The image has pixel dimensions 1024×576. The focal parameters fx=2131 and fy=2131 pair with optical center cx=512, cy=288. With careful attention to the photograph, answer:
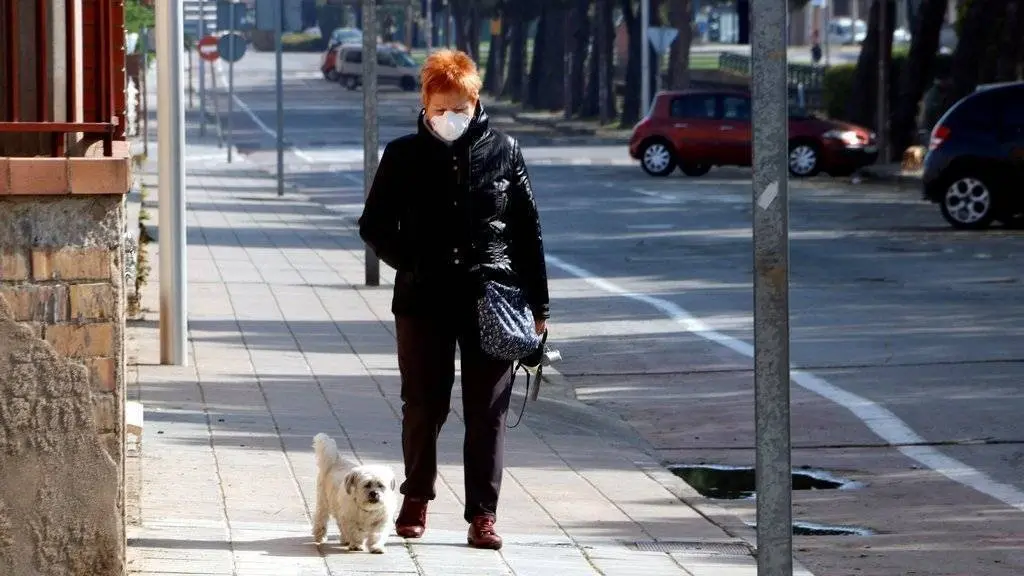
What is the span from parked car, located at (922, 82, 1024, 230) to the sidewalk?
937 centimetres

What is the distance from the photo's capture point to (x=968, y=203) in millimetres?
24062

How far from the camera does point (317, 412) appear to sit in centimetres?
1052

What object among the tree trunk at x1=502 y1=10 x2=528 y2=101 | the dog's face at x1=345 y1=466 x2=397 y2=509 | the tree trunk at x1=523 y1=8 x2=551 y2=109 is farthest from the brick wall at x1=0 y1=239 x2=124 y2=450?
the tree trunk at x1=502 y1=10 x2=528 y2=101

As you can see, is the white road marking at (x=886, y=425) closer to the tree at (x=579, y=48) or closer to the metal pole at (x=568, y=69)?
the tree at (x=579, y=48)

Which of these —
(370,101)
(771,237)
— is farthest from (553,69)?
(771,237)

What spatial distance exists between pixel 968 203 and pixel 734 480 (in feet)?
49.7

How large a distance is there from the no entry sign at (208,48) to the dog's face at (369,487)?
42.4 meters

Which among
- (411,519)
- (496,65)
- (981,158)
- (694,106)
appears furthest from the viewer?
(496,65)

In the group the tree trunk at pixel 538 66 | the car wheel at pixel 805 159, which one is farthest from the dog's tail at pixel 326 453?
the tree trunk at pixel 538 66

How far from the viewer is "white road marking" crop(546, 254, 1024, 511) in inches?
364

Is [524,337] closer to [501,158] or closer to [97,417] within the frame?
[501,158]

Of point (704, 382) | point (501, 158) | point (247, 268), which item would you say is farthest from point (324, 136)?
point (501, 158)

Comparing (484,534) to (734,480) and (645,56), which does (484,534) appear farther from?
(645,56)

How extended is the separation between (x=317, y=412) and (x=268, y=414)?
28 cm
